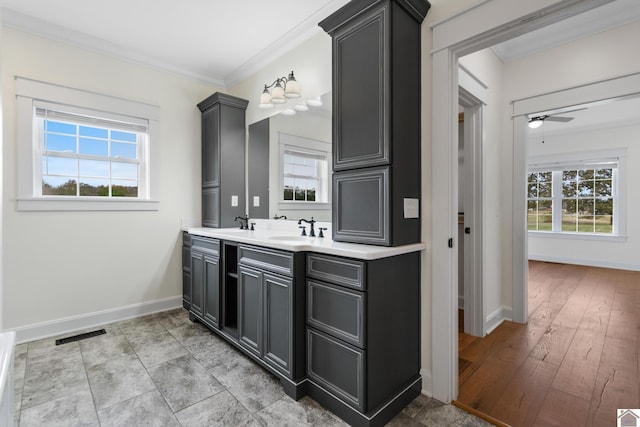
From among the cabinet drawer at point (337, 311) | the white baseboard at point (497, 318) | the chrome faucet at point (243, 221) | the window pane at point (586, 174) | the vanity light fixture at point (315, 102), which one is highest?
the vanity light fixture at point (315, 102)

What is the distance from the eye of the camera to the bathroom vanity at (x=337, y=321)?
1666mm

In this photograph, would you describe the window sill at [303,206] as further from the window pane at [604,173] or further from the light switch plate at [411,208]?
the window pane at [604,173]

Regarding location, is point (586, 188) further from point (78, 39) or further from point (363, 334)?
point (78, 39)

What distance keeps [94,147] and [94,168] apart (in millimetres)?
210

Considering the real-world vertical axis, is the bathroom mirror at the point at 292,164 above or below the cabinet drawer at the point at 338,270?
above

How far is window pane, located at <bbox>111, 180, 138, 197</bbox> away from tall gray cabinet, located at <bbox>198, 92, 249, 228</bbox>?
741 mm

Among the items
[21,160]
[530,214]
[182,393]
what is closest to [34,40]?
[21,160]

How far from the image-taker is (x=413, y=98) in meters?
1.98

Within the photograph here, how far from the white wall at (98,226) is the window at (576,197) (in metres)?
6.98

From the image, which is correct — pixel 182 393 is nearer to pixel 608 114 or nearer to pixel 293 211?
pixel 293 211

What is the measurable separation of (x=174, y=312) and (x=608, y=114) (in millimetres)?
7289

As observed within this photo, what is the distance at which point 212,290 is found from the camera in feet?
9.27

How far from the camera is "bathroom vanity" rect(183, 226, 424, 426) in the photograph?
1666 mm

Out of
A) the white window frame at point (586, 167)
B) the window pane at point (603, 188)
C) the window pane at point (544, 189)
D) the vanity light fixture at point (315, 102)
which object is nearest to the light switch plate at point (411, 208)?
the vanity light fixture at point (315, 102)
